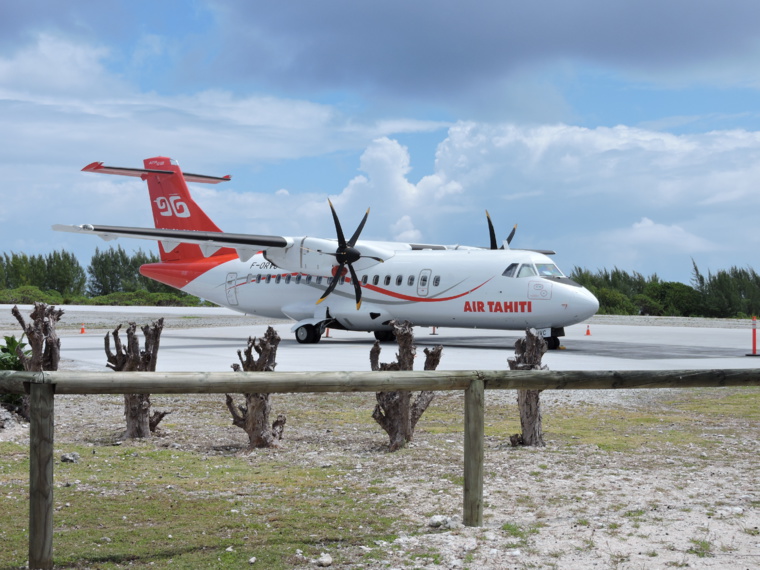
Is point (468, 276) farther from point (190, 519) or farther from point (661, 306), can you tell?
point (661, 306)

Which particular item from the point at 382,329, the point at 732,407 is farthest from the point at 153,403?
the point at 382,329

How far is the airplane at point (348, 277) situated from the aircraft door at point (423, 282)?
0.09ft

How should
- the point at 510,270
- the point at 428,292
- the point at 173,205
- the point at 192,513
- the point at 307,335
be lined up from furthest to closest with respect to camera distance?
the point at 173,205 < the point at 307,335 < the point at 428,292 < the point at 510,270 < the point at 192,513

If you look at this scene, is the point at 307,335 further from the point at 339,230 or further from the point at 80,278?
the point at 80,278

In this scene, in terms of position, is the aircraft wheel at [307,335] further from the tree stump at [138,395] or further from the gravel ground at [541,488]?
the tree stump at [138,395]

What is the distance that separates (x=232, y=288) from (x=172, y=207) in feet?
13.5

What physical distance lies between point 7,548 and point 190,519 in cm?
117

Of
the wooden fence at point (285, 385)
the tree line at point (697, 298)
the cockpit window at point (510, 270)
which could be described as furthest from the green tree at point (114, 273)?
the wooden fence at point (285, 385)

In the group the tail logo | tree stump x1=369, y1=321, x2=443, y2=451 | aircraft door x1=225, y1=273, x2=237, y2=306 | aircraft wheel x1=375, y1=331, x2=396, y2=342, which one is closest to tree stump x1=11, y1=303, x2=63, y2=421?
tree stump x1=369, y1=321, x2=443, y2=451

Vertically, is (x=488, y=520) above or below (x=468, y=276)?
below

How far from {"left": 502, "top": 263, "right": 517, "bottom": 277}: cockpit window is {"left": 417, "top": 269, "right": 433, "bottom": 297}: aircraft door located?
7.66 ft

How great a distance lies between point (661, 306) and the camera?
47.0 meters

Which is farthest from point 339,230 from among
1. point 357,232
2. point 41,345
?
point 41,345

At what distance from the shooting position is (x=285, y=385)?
534 cm
